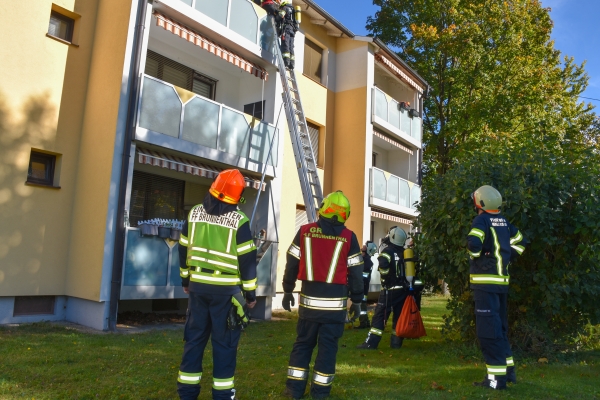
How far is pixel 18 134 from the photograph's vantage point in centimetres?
938

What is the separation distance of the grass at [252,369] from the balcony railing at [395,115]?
35.7 feet

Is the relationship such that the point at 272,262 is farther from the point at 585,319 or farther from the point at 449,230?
the point at 585,319

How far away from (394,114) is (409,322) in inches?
498

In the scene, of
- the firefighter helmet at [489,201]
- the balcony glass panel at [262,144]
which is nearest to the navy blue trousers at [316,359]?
the firefighter helmet at [489,201]

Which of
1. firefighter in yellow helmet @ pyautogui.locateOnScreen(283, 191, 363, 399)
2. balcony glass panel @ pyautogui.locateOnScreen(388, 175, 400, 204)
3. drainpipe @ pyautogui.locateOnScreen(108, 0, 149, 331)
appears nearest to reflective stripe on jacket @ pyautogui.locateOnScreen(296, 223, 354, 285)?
firefighter in yellow helmet @ pyautogui.locateOnScreen(283, 191, 363, 399)

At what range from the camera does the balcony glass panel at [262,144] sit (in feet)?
40.6

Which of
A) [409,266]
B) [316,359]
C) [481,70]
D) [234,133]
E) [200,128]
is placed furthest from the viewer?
[481,70]

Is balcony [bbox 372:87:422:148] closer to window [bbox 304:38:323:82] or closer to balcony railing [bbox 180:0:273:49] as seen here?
window [bbox 304:38:323:82]

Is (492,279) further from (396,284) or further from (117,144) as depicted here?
(117,144)

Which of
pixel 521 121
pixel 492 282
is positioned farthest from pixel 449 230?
pixel 521 121

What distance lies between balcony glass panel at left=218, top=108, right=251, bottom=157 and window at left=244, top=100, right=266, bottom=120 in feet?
5.28

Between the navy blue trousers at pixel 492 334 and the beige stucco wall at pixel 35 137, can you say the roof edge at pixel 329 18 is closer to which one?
the beige stucco wall at pixel 35 137

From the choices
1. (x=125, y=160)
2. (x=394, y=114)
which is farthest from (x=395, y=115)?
(x=125, y=160)

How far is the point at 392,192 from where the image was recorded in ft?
60.3
